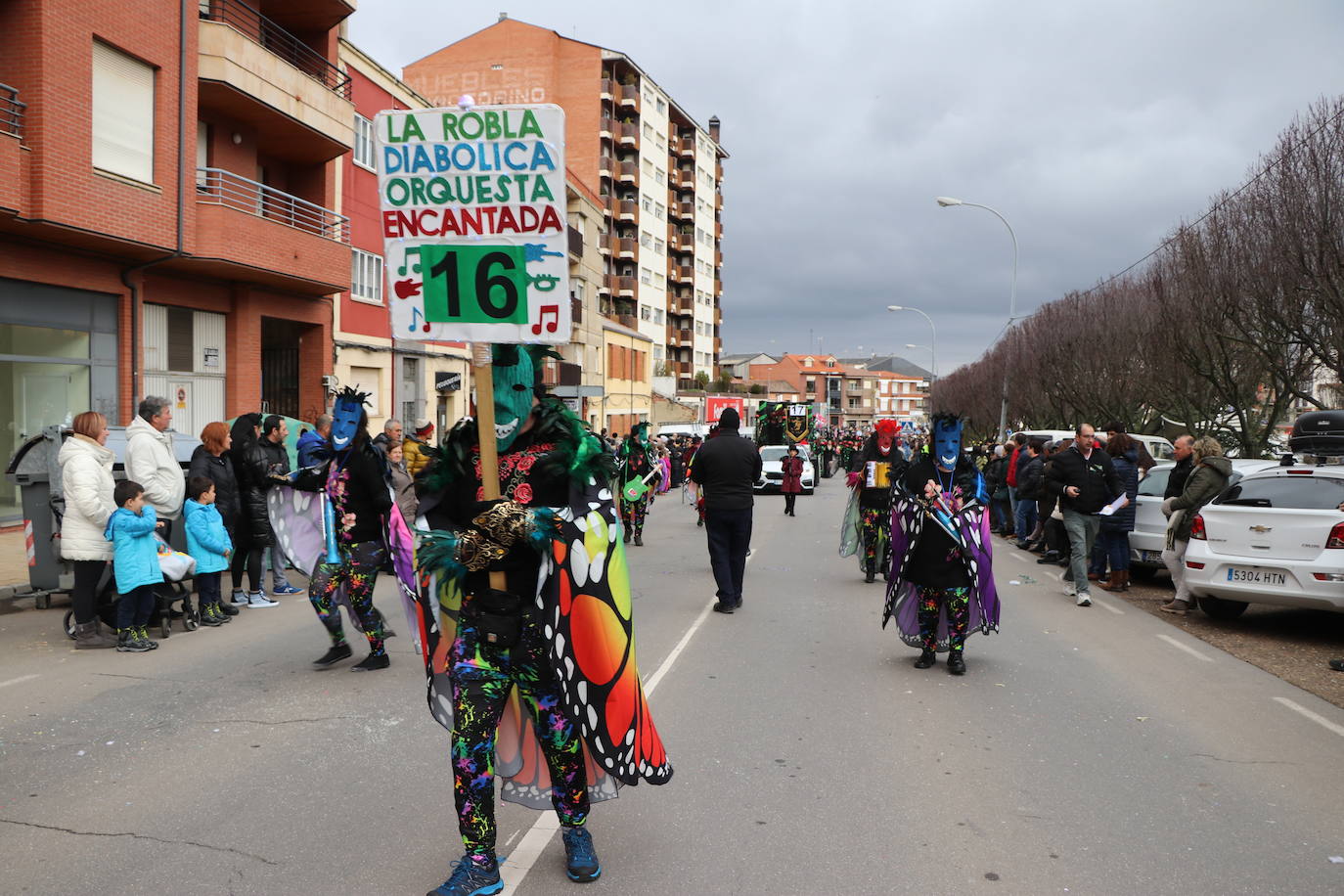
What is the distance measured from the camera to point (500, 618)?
355 centimetres

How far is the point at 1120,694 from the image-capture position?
691 centimetres

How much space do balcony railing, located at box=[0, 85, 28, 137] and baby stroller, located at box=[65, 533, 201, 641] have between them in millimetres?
8617

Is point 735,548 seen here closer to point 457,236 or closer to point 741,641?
point 741,641

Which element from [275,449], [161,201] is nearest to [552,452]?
[275,449]

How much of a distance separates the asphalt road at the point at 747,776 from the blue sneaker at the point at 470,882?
13cm

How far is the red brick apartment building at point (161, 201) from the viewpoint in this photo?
1432 cm

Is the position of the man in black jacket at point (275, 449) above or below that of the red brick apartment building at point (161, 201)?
below

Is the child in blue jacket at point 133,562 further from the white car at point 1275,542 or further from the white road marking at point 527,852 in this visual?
the white car at point 1275,542

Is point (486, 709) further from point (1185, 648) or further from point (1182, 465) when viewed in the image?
point (1182, 465)

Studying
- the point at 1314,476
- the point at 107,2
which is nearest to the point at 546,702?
the point at 1314,476

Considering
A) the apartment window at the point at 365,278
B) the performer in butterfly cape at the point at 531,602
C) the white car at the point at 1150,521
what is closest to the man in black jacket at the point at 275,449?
the performer in butterfly cape at the point at 531,602

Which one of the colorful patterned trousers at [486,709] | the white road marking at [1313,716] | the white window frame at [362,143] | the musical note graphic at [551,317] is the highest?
the white window frame at [362,143]

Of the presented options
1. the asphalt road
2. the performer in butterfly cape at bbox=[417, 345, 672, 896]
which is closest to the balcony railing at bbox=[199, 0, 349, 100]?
the asphalt road

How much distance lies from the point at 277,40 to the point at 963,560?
787 inches
